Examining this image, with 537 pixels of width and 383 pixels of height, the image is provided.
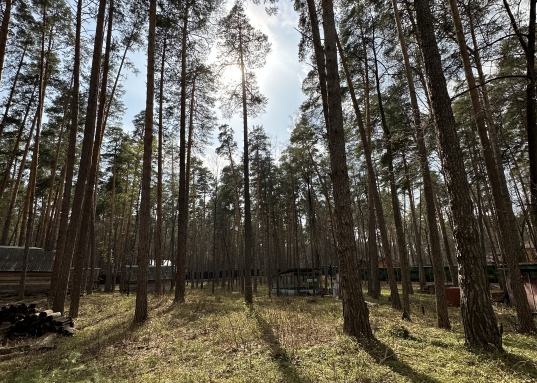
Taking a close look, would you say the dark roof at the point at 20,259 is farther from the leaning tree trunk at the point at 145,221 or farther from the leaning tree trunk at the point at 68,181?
the leaning tree trunk at the point at 145,221

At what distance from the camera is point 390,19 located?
1009cm

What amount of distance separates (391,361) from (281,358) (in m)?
1.90

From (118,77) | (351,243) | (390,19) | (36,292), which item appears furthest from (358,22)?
(36,292)

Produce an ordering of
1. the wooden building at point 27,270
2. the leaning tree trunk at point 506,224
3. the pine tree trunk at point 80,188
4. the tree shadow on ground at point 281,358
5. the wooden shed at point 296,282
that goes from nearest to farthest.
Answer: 1. the tree shadow on ground at point 281,358
2. the leaning tree trunk at point 506,224
3. the pine tree trunk at point 80,188
4. the wooden building at point 27,270
5. the wooden shed at point 296,282

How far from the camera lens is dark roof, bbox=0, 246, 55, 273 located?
16953mm

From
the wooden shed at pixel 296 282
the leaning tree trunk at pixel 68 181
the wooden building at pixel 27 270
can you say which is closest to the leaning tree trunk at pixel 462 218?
the leaning tree trunk at pixel 68 181

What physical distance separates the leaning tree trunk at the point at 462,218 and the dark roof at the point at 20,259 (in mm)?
23154

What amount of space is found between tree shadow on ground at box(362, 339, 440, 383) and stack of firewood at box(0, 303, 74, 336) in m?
8.02

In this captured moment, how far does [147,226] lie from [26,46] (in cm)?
1320

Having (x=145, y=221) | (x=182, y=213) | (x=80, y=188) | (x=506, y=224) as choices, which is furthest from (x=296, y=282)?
(x=80, y=188)

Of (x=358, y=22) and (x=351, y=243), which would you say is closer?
(x=351, y=243)

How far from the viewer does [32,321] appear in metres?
7.48

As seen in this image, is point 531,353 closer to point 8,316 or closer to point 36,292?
point 8,316

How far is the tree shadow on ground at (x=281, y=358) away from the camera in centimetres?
399
